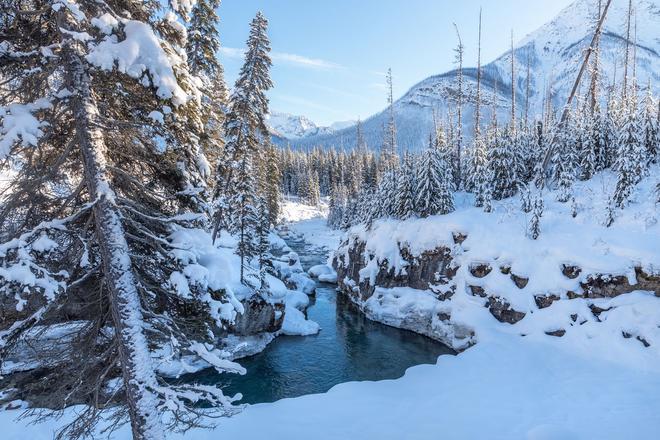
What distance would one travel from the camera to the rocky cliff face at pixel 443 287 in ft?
61.4

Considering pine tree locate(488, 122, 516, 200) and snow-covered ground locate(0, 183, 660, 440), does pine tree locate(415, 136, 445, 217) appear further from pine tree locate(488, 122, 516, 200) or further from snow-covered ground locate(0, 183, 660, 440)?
snow-covered ground locate(0, 183, 660, 440)

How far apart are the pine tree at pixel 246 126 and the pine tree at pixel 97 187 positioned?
45.5 feet

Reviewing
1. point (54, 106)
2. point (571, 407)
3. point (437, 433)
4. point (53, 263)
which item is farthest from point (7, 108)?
point (571, 407)

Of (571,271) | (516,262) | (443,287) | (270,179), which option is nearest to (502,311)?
(516,262)

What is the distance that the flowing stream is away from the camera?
1919 centimetres

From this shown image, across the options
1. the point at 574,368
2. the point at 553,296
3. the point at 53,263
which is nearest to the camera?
the point at 53,263

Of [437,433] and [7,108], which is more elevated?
[7,108]

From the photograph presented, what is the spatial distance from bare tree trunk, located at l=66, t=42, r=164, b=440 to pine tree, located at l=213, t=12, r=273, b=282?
14.9 m

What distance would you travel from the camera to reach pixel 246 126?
22078 mm

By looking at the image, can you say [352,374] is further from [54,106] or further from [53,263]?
[54,106]

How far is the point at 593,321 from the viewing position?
59.0 ft

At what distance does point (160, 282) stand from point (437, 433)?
10749 millimetres

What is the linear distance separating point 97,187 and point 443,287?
24.8m

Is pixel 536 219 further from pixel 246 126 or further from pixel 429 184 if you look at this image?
pixel 246 126
